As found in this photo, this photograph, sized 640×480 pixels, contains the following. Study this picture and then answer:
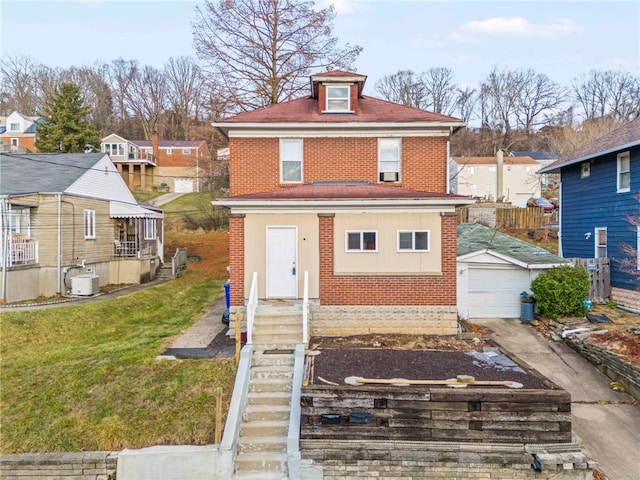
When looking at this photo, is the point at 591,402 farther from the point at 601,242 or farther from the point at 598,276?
the point at 601,242

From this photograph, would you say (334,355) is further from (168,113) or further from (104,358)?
(168,113)

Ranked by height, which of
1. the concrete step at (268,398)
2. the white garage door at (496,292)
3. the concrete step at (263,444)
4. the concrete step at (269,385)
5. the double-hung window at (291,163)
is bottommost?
the concrete step at (263,444)

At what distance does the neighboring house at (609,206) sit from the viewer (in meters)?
13.7

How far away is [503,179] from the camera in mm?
43312

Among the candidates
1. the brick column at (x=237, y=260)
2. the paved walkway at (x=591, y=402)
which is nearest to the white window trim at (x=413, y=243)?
the paved walkway at (x=591, y=402)

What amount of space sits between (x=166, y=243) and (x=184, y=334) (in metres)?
21.1

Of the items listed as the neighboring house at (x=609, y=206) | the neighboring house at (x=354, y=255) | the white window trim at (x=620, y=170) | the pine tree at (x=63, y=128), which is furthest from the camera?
the pine tree at (x=63, y=128)

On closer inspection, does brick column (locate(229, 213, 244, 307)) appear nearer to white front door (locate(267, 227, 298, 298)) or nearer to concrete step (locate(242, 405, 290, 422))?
white front door (locate(267, 227, 298, 298))

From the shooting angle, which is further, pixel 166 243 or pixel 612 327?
pixel 166 243

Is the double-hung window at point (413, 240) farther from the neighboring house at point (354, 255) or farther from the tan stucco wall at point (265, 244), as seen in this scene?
A: the tan stucco wall at point (265, 244)

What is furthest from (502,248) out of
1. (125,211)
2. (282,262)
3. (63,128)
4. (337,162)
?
(63,128)

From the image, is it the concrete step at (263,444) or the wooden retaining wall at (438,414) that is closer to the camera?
the wooden retaining wall at (438,414)

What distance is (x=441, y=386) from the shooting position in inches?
275

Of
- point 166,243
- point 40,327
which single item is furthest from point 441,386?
point 166,243
